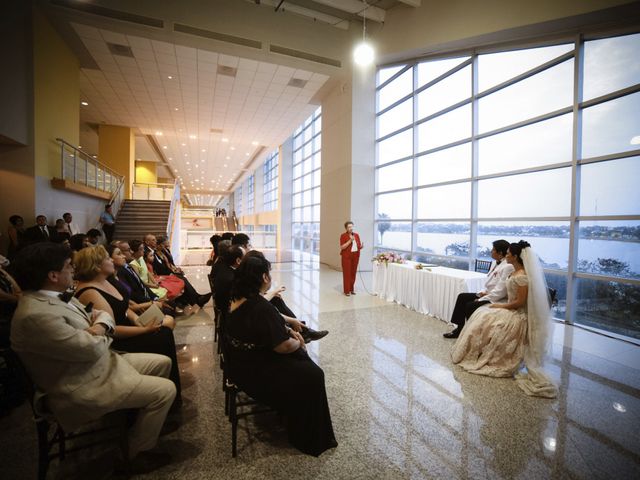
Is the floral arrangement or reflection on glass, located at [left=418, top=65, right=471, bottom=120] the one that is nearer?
the floral arrangement

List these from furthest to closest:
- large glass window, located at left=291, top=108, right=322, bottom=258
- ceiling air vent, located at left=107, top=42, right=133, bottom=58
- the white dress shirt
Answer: large glass window, located at left=291, top=108, right=322, bottom=258 → ceiling air vent, located at left=107, top=42, right=133, bottom=58 → the white dress shirt

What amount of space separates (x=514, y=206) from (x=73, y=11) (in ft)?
33.9

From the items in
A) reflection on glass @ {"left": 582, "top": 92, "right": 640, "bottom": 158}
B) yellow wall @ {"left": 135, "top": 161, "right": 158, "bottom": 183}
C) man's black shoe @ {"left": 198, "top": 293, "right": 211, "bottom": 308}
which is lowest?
man's black shoe @ {"left": 198, "top": 293, "right": 211, "bottom": 308}

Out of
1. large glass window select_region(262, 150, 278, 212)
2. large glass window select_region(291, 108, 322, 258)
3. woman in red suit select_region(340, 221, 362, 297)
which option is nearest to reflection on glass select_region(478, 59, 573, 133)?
woman in red suit select_region(340, 221, 362, 297)

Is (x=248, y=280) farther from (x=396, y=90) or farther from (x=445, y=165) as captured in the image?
(x=396, y=90)

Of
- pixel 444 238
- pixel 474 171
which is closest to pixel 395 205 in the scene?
pixel 444 238

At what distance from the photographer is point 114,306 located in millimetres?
2209

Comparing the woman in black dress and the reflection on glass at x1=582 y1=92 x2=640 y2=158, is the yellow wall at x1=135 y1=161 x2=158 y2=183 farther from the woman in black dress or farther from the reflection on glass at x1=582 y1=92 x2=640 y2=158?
the reflection on glass at x1=582 y1=92 x2=640 y2=158

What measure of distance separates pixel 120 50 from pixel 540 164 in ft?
33.9

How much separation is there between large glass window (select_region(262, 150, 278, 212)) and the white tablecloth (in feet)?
49.6

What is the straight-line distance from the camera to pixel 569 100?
5.09 meters

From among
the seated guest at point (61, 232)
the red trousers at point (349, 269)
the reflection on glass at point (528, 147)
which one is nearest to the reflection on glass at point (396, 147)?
the reflection on glass at point (528, 147)

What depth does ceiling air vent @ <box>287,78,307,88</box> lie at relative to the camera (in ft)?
31.8

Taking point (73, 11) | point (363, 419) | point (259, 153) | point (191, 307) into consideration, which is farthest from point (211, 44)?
point (259, 153)
